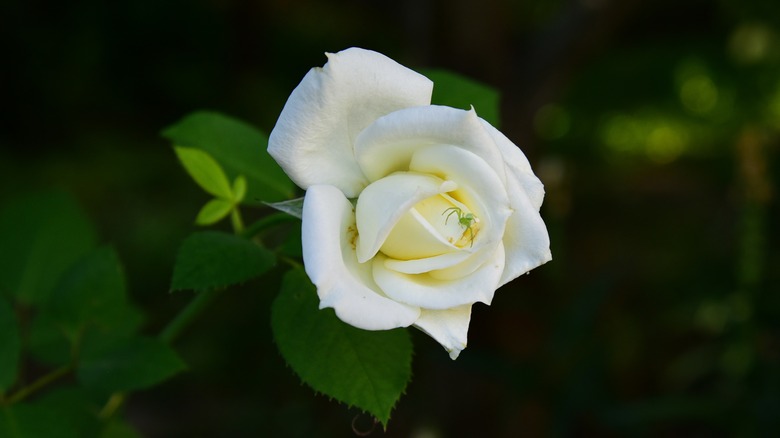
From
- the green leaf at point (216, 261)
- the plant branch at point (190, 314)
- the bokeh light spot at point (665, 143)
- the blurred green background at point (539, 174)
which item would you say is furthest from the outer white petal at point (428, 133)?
the bokeh light spot at point (665, 143)

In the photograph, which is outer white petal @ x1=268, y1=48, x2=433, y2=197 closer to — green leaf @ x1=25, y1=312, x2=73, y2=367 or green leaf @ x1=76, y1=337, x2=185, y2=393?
green leaf @ x1=76, y1=337, x2=185, y2=393

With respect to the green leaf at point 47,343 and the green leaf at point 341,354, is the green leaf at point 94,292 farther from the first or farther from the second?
the green leaf at point 341,354

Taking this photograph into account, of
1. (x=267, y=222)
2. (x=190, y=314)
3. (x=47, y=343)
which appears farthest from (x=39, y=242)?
(x=267, y=222)

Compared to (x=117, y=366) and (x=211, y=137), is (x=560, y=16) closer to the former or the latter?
(x=211, y=137)

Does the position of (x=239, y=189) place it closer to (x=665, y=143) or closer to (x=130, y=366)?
(x=130, y=366)

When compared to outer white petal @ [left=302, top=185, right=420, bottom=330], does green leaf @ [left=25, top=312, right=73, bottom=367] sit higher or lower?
lower

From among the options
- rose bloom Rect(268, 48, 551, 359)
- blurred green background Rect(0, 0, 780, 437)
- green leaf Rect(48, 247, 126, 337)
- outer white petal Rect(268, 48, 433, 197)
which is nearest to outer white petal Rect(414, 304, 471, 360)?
rose bloom Rect(268, 48, 551, 359)
